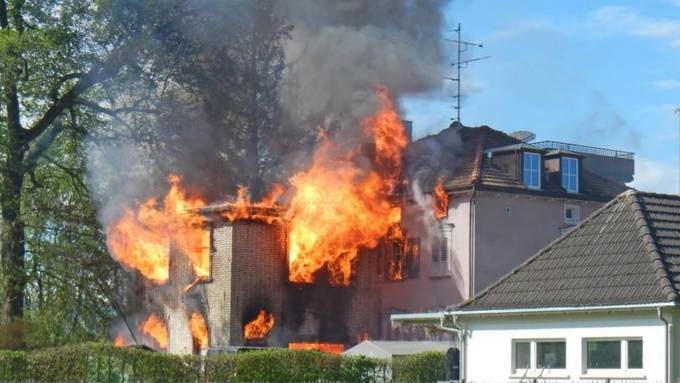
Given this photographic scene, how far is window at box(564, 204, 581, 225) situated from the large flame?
757 centimetres

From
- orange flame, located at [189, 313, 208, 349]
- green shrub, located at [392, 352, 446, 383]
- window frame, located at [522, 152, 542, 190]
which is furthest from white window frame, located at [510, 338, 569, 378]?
window frame, located at [522, 152, 542, 190]

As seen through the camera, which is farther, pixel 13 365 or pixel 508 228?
pixel 508 228

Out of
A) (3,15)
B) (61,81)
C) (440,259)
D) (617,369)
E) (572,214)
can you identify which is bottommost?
(617,369)

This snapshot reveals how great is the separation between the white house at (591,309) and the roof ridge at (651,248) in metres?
0.02

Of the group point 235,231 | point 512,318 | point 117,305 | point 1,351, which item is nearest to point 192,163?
point 235,231

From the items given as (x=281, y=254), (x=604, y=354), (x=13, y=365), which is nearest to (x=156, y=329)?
(x=281, y=254)

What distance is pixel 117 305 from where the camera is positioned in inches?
2093

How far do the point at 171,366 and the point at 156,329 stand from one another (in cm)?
1774

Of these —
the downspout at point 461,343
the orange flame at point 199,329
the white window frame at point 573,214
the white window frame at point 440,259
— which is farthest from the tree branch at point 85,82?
the white window frame at point 573,214

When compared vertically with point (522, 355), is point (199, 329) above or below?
above

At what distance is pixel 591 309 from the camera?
30.1 metres

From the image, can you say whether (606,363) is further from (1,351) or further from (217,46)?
(217,46)

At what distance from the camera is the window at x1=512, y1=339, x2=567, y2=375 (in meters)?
31.4

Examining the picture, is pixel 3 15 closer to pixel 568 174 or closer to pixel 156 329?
pixel 156 329
